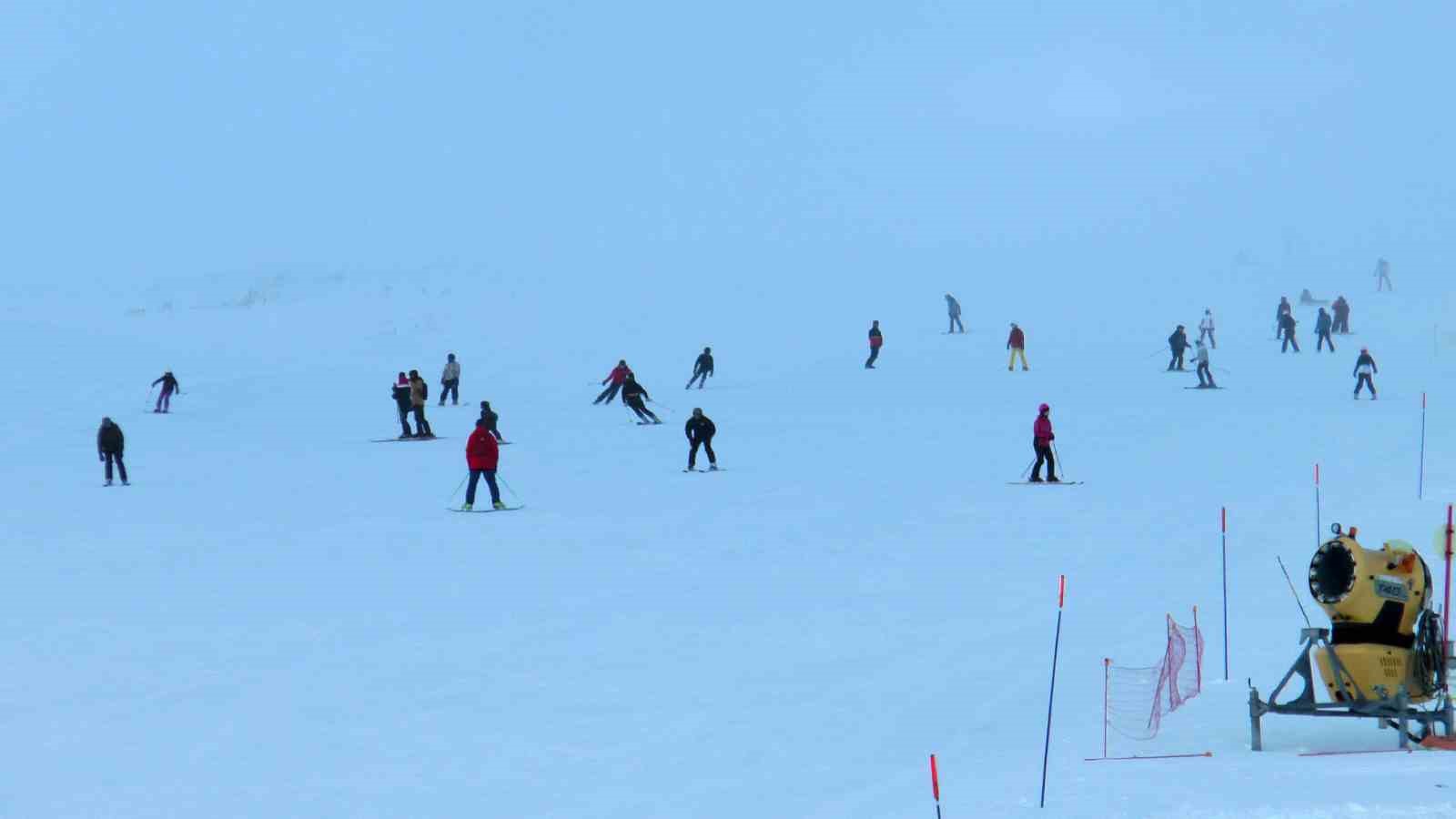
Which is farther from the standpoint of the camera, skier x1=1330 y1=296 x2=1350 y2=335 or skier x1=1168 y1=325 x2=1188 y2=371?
skier x1=1330 y1=296 x2=1350 y2=335

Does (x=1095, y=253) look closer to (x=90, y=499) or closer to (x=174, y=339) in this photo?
(x=174, y=339)

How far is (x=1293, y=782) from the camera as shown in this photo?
693 centimetres

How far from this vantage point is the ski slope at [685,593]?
8469 mm

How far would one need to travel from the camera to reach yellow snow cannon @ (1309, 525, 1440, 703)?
808 cm

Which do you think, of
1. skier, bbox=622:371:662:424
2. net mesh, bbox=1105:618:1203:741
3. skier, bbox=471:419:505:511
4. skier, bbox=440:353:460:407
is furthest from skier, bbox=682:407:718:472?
net mesh, bbox=1105:618:1203:741

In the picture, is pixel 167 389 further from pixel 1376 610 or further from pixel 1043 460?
pixel 1376 610

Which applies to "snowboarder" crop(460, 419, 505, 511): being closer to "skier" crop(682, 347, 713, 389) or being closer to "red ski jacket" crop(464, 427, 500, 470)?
"red ski jacket" crop(464, 427, 500, 470)

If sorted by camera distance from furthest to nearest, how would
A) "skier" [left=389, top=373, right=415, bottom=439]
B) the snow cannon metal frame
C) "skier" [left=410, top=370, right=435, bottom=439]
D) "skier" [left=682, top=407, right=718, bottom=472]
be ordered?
"skier" [left=389, top=373, right=415, bottom=439], "skier" [left=410, top=370, right=435, bottom=439], "skier" [left=682, top=407, right=718, bottom=472], the snow cannon metal frame

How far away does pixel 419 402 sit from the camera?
26.1 m

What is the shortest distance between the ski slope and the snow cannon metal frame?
17.7 inches

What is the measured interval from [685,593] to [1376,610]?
658 cm

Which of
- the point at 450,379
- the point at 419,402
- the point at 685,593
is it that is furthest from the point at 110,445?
the point at 685,593

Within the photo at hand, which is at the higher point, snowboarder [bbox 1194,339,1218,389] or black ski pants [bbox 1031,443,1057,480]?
snowboarder [bbox 1194,339,1218,389]

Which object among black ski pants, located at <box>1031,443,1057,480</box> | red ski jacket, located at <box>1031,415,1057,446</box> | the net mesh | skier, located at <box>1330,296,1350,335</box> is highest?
skier, located at <box>1330,296,1350,335</box>
